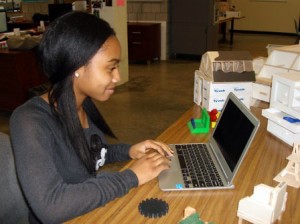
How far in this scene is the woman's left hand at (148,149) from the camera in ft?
4.44

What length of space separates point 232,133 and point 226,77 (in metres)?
0.57

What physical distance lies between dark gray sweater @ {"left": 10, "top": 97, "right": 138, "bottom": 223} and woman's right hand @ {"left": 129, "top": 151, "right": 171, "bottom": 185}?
0.03 metres

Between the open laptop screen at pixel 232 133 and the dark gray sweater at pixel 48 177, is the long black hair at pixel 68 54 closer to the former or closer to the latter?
the dark gray sweater at pixel 48 177

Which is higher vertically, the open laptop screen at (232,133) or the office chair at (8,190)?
the open laptop screen at (232,133)

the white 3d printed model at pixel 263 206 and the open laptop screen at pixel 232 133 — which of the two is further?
the open laptop screen at pixel 232 133

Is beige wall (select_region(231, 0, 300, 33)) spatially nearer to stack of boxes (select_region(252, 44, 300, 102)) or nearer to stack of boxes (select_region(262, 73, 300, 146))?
stack of boxes (select_region(252, 44, 300, 102))

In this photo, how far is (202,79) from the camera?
1.85 meters

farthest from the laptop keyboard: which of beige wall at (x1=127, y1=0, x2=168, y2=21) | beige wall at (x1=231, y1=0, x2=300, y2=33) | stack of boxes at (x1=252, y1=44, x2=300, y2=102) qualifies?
beige wall at (x1=231, y1=0, x2=300, y2=33)

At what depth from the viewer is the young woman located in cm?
96

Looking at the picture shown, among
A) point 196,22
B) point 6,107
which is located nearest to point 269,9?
point 196,22

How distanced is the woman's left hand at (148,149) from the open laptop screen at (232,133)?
0.21 metres

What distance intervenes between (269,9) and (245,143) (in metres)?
9.87

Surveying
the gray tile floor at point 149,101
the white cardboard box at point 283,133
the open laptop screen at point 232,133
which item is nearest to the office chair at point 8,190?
the open laptop screen at point 232,133

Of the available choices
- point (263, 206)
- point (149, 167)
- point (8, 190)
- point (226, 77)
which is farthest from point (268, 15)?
point (8, 190)
